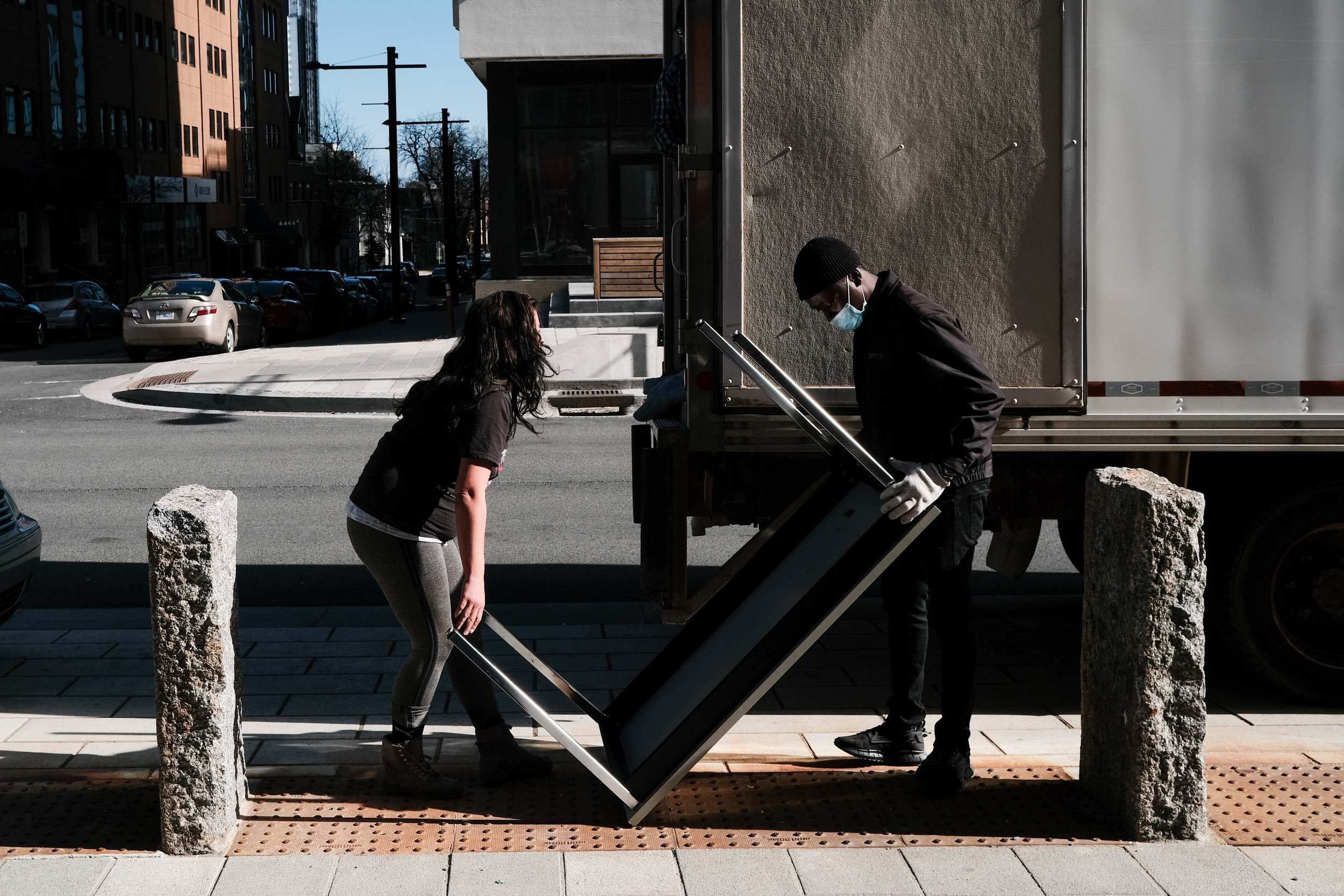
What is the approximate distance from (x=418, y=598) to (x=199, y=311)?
23620 millimetres

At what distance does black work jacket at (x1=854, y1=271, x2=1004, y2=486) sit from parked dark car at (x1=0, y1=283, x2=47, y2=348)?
29477 mm

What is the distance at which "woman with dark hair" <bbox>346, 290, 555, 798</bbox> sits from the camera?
4273mm

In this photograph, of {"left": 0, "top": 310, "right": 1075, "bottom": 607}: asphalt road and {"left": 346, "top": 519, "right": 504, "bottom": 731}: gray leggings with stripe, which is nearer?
{"left": 346, "top": 519, "right": 504, "bottom": 731}: gray leggings with stripe

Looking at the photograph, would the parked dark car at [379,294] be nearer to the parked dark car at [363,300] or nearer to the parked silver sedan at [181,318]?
the parked dark car at [363,300]

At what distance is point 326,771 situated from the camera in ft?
Result: 16.2

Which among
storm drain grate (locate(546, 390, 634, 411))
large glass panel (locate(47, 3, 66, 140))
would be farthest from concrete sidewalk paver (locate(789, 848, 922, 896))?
large glass panel (locate(47, 3, 66, 140))

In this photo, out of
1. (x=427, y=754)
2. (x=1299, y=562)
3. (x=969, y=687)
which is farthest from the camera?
(x=1299, y=562)

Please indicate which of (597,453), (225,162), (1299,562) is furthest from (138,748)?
(225,162)

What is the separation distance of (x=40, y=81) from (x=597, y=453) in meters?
43.0

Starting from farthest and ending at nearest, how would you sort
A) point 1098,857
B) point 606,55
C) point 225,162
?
point 225,162 < point 606,55 < point 1098,857

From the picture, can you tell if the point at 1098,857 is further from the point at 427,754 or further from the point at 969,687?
the point at 427,754

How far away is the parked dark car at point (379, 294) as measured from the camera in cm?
4828

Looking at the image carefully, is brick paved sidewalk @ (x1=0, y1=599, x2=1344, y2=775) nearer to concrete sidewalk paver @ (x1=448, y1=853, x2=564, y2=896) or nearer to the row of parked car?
concrete sidewalk paver @ (x1=448, y1=853, x2=564, y2=896)

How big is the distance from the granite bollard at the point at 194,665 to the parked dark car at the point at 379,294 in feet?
142
